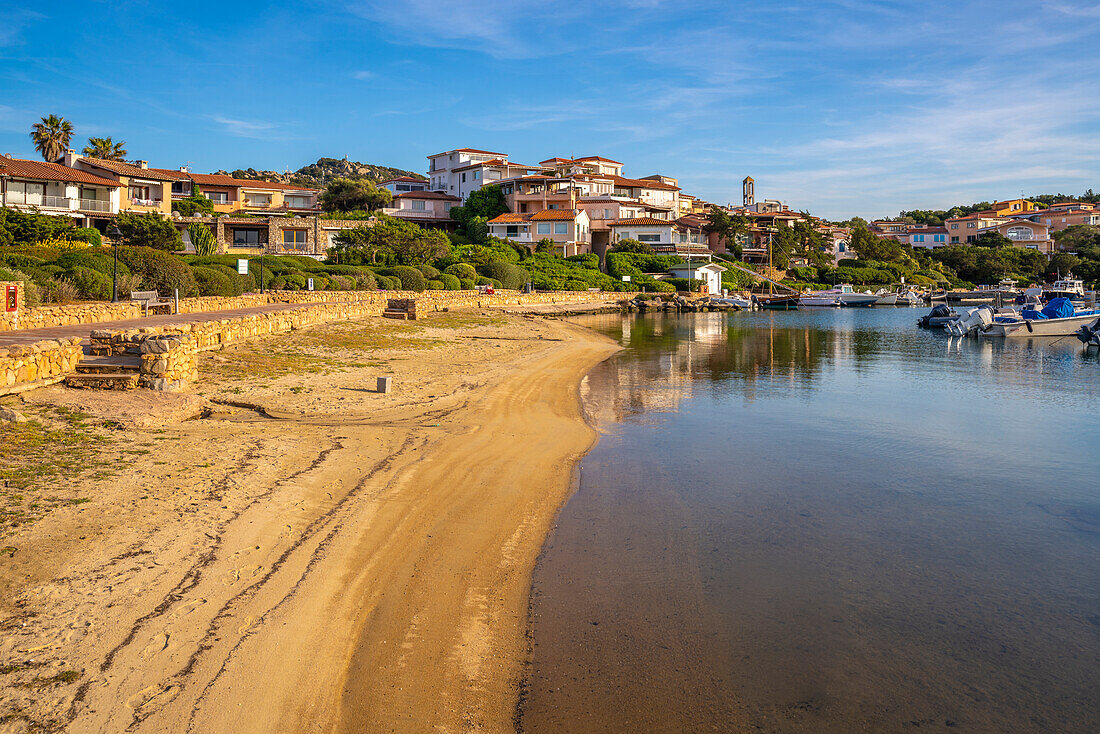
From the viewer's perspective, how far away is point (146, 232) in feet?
170

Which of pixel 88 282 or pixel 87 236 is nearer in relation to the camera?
pixel 88 282

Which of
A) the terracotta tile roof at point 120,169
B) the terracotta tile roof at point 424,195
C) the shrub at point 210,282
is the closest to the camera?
the shrub at point 210,282

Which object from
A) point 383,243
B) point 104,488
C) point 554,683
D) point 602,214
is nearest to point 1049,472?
point 554,683

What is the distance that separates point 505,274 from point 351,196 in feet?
93.8

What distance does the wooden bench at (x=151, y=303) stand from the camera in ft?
79.2

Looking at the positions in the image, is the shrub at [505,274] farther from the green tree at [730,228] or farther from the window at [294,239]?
the green tree at [730,228]

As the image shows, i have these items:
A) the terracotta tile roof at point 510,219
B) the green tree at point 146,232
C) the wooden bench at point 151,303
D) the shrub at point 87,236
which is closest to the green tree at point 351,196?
the terracotta tile roof at point 510,219

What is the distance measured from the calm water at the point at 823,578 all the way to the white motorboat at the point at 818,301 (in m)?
69.7

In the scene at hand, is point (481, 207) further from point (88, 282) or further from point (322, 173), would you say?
point (322, 173)

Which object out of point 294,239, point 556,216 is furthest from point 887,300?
point 294,239

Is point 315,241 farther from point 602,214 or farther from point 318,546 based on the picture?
point 318,546

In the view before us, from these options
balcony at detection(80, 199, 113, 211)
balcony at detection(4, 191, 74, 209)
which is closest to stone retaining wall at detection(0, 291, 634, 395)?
balcony at detection(4, 191, 74, 209)

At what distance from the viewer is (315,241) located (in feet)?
214

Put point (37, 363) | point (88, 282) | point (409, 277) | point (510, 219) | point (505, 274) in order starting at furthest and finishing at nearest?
point (510, 219) < point (505, 274) < point (409, 277) < point (88, 282) < point (37, 363)
